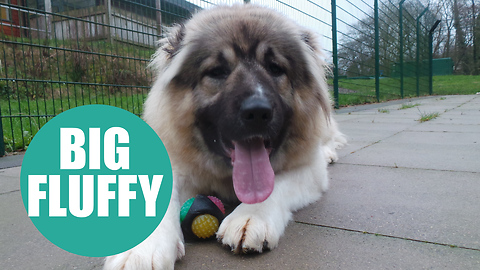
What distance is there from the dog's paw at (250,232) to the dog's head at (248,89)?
0.15m

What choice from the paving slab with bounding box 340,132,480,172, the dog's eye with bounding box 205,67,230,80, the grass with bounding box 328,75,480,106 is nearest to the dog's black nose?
the dog's eye with bounding box 205,67,230,80

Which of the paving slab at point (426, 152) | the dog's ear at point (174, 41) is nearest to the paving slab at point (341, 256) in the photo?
the dog's ear at point (174, 41)

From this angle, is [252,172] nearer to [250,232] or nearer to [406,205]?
[250,232]

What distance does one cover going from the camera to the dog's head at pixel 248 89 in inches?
77.4

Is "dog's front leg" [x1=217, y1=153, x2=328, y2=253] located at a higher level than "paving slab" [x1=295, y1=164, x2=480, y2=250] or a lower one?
higher

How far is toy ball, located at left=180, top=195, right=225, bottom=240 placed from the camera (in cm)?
170

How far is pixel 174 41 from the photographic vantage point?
2.52m

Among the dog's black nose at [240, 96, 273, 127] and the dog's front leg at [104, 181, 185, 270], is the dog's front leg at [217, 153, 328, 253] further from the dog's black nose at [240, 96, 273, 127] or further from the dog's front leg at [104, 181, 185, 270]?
the dog's black nose at [240, 96, 273, 127]

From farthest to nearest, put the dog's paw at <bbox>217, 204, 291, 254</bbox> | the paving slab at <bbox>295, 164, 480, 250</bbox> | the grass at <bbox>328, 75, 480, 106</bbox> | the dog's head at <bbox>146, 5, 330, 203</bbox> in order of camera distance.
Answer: the grass at <bbox>328, 75, 480, 106</bbox> < the dog's head at <bbox>146, 5, 330, 203</bbox> < the paving slab at <bbox>295, 164, 480, 250</bbox> < the dog's paw at <bbox>217, 204, 291, 254</bbox>

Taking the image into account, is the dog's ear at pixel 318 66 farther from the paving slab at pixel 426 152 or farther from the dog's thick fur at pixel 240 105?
the paving slab at pixel 426 152

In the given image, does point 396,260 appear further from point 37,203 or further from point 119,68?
point 119,68

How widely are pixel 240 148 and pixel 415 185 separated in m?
1.30

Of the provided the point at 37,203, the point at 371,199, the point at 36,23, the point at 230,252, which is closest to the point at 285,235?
the point at 230,252

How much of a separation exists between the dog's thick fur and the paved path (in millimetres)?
239
